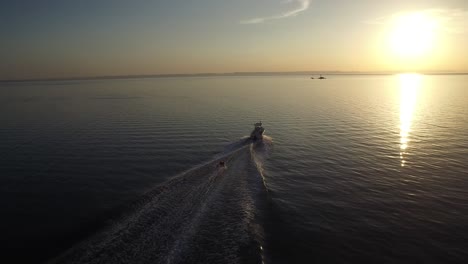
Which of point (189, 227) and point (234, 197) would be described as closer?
point (189, 227)

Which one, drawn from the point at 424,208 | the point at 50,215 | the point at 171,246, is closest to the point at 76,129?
the point at 50,215

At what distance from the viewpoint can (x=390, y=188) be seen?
26.3 m

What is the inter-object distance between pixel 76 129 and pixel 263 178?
38066 millimetres

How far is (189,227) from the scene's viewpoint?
1814 centimetres

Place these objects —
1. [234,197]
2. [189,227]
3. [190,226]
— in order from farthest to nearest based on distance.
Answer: [234,197]
[190,226]
[189,227]

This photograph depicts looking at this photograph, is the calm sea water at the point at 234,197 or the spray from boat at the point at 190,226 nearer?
the spray from boat at the point at 190,226

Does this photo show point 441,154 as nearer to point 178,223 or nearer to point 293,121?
point 293,121

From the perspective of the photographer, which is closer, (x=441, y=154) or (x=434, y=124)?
(x=441, y=154)

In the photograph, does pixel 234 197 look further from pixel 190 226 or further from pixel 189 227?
pixel 189 227

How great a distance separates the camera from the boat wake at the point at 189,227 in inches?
608

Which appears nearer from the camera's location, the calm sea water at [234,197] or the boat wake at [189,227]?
the boat wake at [189,227]

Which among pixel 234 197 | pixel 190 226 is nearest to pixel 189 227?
pixel 190 226

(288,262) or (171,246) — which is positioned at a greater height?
(171,246)

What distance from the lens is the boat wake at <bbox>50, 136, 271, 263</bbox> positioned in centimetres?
1545
